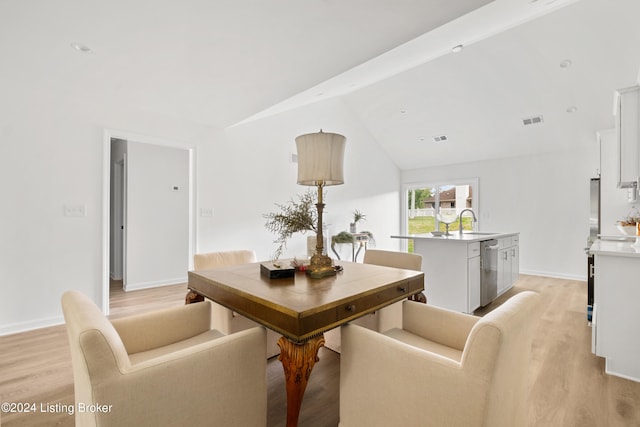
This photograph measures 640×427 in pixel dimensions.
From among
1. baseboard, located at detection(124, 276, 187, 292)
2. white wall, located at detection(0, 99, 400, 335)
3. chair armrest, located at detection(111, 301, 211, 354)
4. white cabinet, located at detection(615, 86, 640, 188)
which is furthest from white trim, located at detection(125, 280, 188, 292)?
white cabinet, located at detection(615, 86, 640, 188)

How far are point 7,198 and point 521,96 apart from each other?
6573mm

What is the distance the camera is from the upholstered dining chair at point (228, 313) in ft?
6.31

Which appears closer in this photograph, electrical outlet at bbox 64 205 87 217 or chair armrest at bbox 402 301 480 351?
chair armrest at bbox 402 301 480 351

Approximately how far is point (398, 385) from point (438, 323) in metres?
0.55

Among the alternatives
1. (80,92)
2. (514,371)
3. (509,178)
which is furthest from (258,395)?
(509,178)

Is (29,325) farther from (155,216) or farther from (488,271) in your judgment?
(488,271)

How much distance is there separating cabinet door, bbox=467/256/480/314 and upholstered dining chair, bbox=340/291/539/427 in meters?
1.88

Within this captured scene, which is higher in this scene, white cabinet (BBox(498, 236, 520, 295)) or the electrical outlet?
→ the electrical outlet

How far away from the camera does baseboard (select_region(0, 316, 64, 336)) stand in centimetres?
270

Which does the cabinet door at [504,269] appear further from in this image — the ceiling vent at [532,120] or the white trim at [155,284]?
the white trim at [155,284]

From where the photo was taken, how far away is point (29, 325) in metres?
2.81

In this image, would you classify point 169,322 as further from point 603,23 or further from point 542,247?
point 542,247

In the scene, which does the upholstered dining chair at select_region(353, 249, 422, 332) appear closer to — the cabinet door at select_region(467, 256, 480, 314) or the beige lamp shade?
the beige lamp shade

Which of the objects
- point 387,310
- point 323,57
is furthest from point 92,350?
point 323,57
